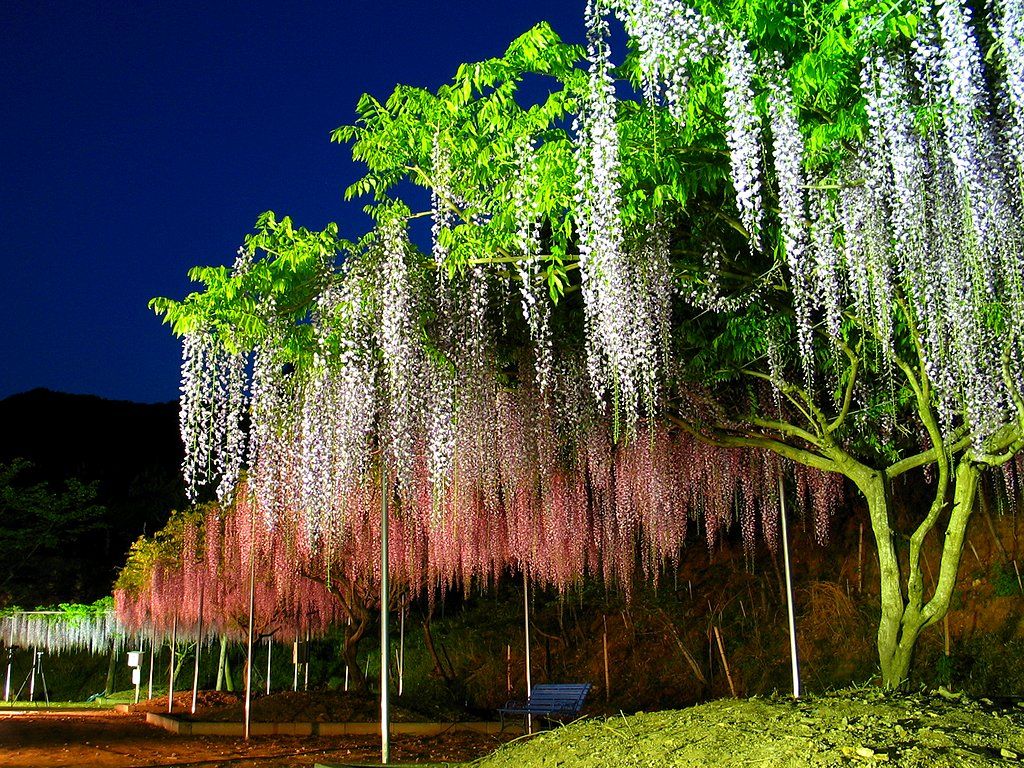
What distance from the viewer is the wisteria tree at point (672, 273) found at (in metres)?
4.29

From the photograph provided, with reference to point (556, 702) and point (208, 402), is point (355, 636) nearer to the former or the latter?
point (556, 702)

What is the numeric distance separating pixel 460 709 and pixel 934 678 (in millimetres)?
6001

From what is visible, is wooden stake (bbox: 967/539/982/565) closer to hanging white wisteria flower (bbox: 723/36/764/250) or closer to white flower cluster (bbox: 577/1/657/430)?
white flower cluster (bbox: 577/1/657/430)

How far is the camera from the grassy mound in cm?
315

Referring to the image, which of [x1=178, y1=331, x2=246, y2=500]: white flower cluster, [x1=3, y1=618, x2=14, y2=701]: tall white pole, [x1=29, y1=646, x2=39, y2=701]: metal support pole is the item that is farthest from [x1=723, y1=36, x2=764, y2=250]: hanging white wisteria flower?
[x1=29, y1=646, x2=39, y2=701]: metal support pole

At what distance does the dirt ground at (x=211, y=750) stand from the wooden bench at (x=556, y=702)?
0.52 m

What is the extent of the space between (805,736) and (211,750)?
27.3ft

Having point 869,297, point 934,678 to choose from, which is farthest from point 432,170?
point 934,678

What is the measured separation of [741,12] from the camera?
414 centimetres

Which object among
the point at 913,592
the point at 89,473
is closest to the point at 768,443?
the point at 913,592

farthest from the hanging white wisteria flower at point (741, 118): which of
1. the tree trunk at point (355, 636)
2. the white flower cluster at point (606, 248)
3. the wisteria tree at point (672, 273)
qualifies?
the tree trunk at point (355, 636)

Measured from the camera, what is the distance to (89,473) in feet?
99.3

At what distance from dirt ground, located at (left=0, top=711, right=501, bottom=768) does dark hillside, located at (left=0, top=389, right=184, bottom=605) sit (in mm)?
14072

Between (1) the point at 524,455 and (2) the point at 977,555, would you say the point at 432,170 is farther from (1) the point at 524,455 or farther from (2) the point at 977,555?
(2) the point at 977,555
